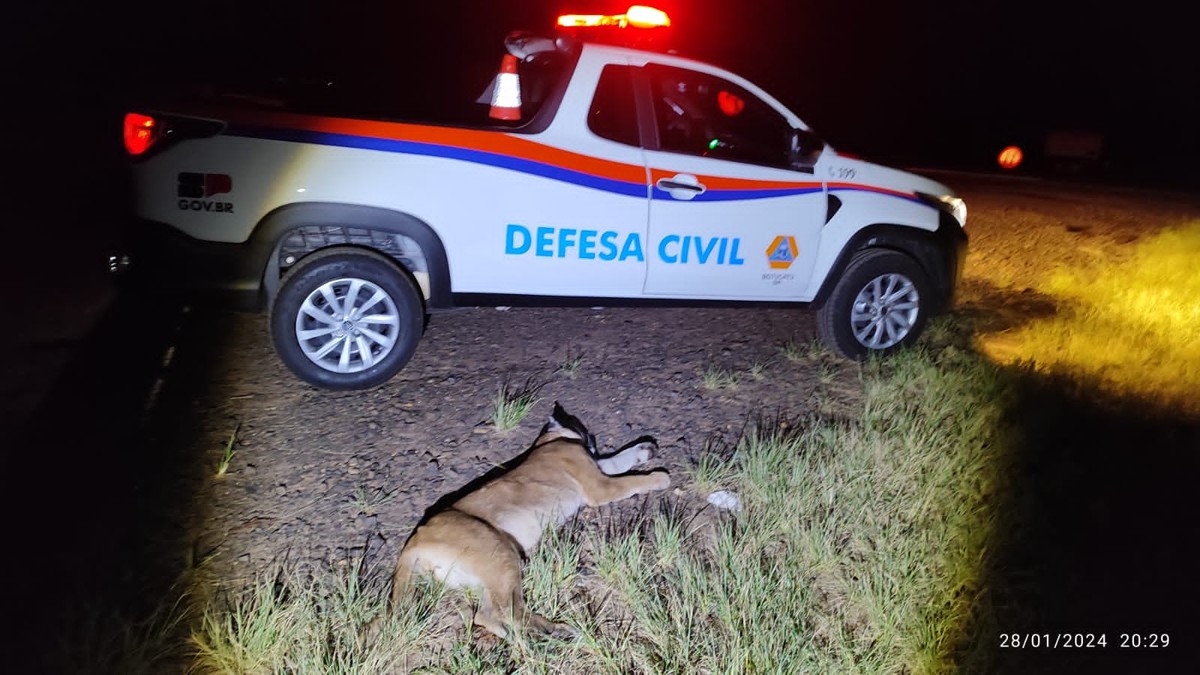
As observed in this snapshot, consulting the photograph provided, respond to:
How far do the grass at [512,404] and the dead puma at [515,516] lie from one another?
0.22 m

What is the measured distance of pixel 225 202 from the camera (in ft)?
11.3

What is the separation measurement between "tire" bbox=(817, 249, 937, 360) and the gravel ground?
22cm

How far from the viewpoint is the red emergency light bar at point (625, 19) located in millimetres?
4465

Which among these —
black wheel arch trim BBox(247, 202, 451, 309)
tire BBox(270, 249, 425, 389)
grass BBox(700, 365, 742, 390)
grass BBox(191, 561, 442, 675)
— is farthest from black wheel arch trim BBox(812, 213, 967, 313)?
grass BBox(191, 561, 442, 675)

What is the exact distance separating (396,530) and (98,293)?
12.0ft

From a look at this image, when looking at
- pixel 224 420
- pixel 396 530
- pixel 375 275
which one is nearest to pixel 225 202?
pixel 375 275

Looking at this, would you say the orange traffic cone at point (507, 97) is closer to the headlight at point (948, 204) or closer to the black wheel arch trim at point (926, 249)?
the black wheel arch trim at point (926, 249)

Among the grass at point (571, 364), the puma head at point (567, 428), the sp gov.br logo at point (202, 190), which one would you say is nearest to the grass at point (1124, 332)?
the grass at point (571, 364)

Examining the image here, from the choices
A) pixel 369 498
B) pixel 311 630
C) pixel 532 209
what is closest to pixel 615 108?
pixel 532 209

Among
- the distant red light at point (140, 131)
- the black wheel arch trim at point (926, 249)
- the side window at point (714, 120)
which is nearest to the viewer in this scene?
the distant red light at point (140, 131)

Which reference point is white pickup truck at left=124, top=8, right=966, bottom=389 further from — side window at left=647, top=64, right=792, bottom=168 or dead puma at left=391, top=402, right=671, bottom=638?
dead puma at left=391, top=402, right=671, bottom=638

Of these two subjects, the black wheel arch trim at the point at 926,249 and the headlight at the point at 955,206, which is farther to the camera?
the headlight at the point at 955,206

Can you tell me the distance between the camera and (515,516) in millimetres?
2834

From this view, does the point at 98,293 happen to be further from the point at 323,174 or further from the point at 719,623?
the point at 719,623
